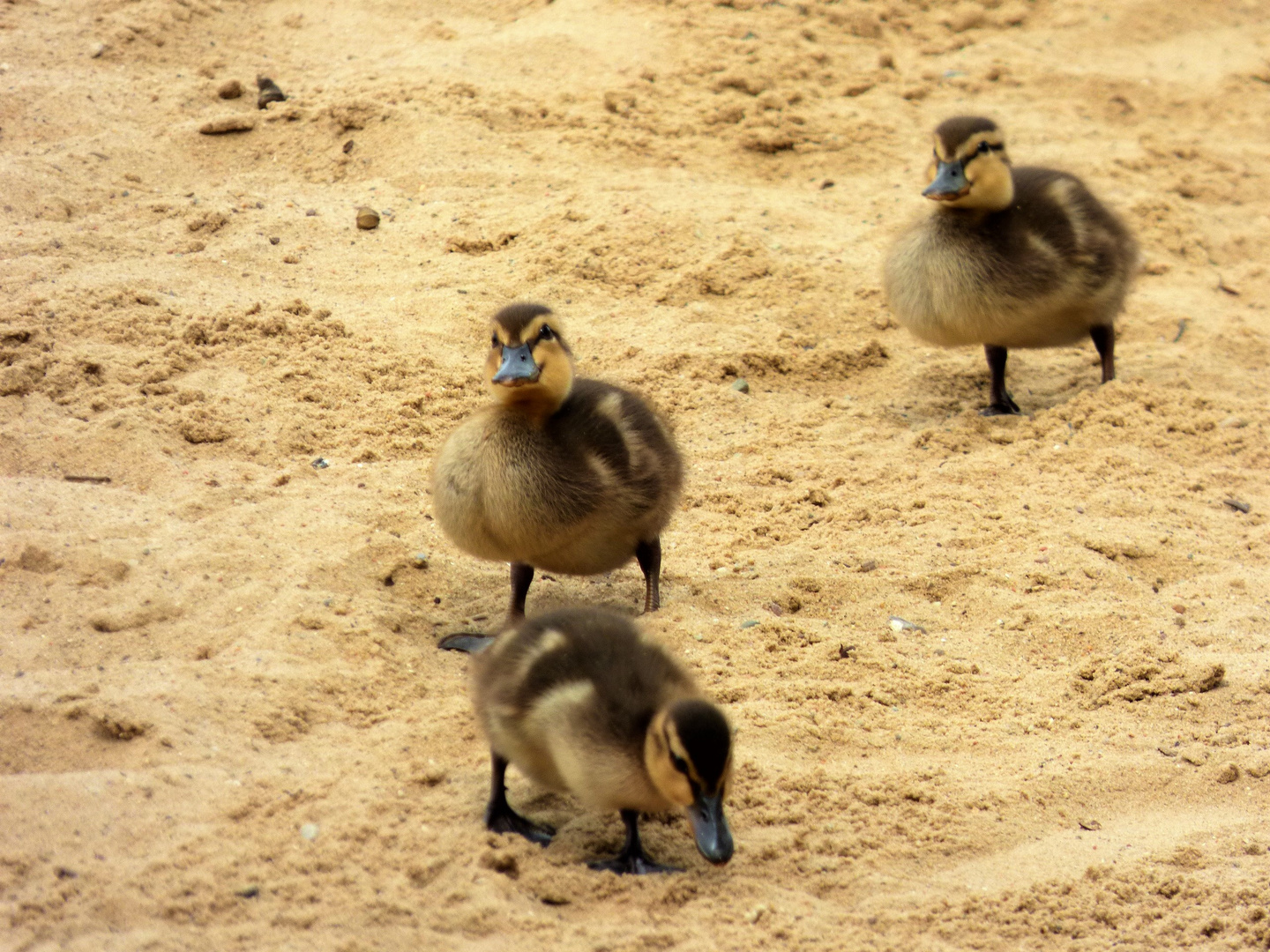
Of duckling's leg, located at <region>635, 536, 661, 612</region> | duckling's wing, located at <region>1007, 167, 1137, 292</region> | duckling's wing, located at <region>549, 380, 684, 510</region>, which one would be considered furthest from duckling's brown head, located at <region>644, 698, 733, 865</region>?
duckling's wing, located at <region>1007, 167, 1137, 292</region>

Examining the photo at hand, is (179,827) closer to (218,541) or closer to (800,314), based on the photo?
(218,541)

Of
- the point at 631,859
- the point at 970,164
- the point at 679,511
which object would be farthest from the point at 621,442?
the point at 970,164

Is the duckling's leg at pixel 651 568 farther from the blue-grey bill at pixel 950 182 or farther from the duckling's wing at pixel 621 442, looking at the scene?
the blue-grey bill at pixel 950 182

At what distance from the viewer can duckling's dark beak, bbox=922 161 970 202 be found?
6.57 m

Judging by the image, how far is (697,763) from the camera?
328 cm

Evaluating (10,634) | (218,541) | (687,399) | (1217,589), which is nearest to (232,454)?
(218,541)

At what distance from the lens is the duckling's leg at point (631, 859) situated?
11.9 feet

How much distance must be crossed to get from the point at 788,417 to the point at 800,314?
0.98 m

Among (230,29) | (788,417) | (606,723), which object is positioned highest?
(230,29)

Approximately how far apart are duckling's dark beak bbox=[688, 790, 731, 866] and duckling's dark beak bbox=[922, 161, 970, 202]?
13.4ft

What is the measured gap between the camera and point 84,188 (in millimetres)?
7145

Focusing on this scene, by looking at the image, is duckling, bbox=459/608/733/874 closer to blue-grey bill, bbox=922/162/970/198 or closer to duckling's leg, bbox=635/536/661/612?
duckling's leg, bbox=635/536/661/612

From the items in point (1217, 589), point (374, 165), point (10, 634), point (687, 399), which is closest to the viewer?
point (10, 634)

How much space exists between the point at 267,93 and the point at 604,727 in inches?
233
